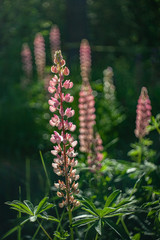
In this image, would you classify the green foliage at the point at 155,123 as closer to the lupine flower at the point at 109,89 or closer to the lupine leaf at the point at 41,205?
the lupine leaf at the point at 41,205

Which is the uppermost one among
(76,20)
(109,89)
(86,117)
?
(76,20)

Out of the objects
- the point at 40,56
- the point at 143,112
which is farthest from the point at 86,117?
the point at 40,56

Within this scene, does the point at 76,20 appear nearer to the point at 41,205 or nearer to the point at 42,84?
the point at 42,84

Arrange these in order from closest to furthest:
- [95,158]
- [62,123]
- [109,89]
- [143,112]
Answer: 1. [62,123]
2. [95,158]
3. [143,112]
4. [109,89]

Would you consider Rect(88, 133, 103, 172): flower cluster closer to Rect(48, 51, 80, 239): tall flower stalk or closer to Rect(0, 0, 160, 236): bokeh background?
Rect(0, 0, 160, 236): bokeh background

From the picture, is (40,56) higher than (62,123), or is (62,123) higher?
(40,56)

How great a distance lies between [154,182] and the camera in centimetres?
229

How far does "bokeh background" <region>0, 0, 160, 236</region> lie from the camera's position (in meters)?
4.22

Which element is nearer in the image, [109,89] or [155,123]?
[155,123]

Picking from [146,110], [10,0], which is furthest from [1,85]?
[146,110]

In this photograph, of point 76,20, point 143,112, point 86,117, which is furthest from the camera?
point 76,20

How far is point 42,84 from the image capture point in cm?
646

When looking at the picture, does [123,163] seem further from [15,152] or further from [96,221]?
[15,152]

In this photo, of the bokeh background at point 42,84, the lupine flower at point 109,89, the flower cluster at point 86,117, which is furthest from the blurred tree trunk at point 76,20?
the flower cluster at point 86,117
